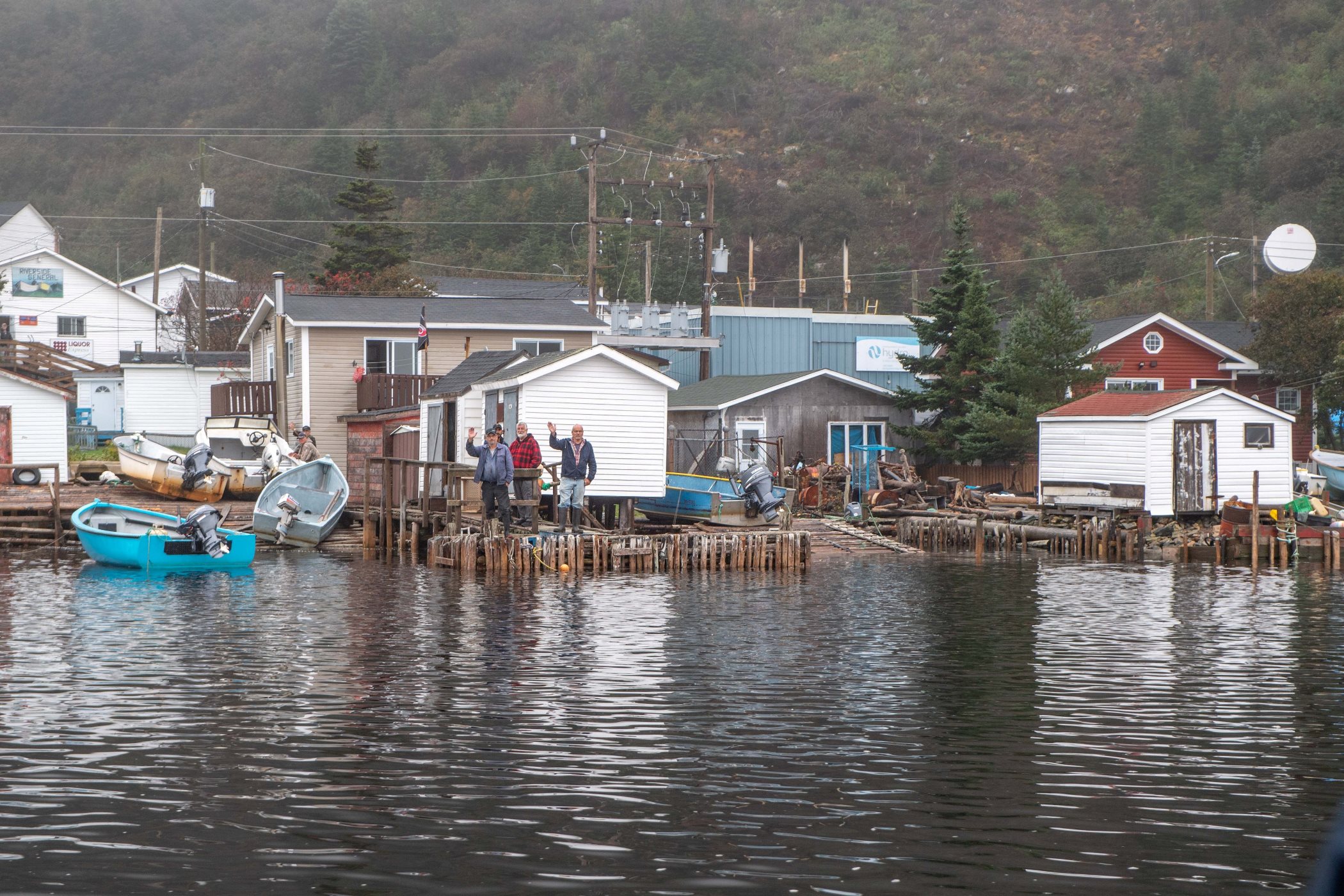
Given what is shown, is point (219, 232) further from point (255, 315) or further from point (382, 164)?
point (255, 315)

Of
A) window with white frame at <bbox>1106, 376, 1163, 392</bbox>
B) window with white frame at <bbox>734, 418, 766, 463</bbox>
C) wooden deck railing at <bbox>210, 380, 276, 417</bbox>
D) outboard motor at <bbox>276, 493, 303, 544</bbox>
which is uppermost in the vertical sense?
window with white frame at <bbox>1106, 376, 1163, 392</bbox>

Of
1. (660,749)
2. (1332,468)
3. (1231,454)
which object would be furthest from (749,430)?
(660,749)

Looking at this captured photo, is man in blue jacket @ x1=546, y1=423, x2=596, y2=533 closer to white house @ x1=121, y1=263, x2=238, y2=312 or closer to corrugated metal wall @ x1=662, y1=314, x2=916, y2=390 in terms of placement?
corrugated metal wall @ x1=662, y1=314, x2=916, y2=390

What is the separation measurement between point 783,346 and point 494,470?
27529 millimetres

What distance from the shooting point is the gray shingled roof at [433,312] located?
46.2 meters

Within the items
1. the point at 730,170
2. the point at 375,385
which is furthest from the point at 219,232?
the point at 375,385

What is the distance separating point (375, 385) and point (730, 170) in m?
76.8

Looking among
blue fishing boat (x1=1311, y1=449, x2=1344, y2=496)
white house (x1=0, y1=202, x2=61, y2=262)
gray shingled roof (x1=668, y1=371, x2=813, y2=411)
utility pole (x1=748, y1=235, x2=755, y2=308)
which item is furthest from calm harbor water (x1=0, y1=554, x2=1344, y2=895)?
white house (x1=0, y1=202, x2=61, y2=262)

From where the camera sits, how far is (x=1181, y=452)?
38406mm

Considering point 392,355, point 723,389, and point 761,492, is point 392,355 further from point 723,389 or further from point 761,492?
point 761,492

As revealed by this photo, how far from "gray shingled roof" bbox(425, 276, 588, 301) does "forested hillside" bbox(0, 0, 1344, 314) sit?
31.9 feet

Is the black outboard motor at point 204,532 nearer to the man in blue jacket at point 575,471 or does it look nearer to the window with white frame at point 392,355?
the man in blue jacket at point 575,471

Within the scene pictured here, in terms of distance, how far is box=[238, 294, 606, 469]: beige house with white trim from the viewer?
45875mm

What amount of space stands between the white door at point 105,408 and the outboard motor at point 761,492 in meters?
33.8
